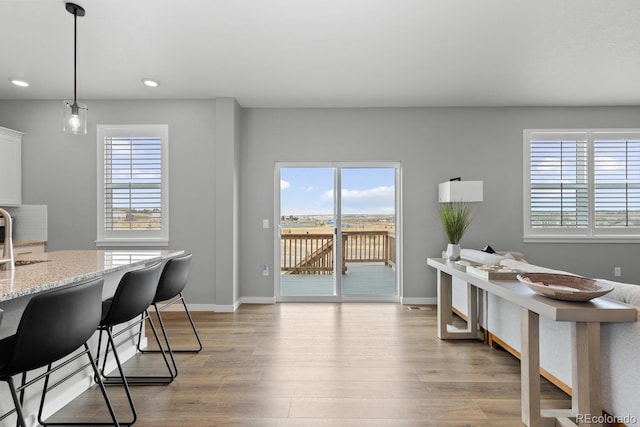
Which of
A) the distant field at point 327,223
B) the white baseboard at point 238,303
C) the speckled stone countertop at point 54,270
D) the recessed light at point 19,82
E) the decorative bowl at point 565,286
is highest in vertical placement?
the recessed light at point 19,82

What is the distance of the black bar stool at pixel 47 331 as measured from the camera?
1.35 meters

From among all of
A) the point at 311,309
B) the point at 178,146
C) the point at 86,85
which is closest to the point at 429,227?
the point at 311,309

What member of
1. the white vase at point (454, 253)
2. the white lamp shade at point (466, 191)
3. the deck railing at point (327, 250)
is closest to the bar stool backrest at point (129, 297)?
the white vase at point (454, 253)

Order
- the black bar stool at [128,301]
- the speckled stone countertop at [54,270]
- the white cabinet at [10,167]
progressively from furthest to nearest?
the white cabinet at [10,167] < the black bar stool at [128,301] < the speckled stone countertop at [54,270]

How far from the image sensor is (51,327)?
55.9 inches

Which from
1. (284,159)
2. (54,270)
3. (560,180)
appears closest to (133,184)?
(284,159)

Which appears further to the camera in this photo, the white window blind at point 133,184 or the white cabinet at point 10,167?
the white window blind at point 133,184

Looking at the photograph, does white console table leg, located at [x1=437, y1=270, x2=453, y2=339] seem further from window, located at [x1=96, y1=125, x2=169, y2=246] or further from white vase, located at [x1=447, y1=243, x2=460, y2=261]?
window, located at [x1=96, y1=125, x2=169, y2=246]

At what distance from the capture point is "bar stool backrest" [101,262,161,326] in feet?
6.68

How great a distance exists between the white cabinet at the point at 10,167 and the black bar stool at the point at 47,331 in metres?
3.70

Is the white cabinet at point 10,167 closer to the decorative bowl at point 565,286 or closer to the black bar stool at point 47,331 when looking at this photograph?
the black bar stool at point 47,331

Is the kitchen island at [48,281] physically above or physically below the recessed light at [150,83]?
below

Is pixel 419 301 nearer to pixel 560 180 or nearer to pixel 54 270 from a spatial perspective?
pixel 560 180

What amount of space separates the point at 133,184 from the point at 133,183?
0.04ft
